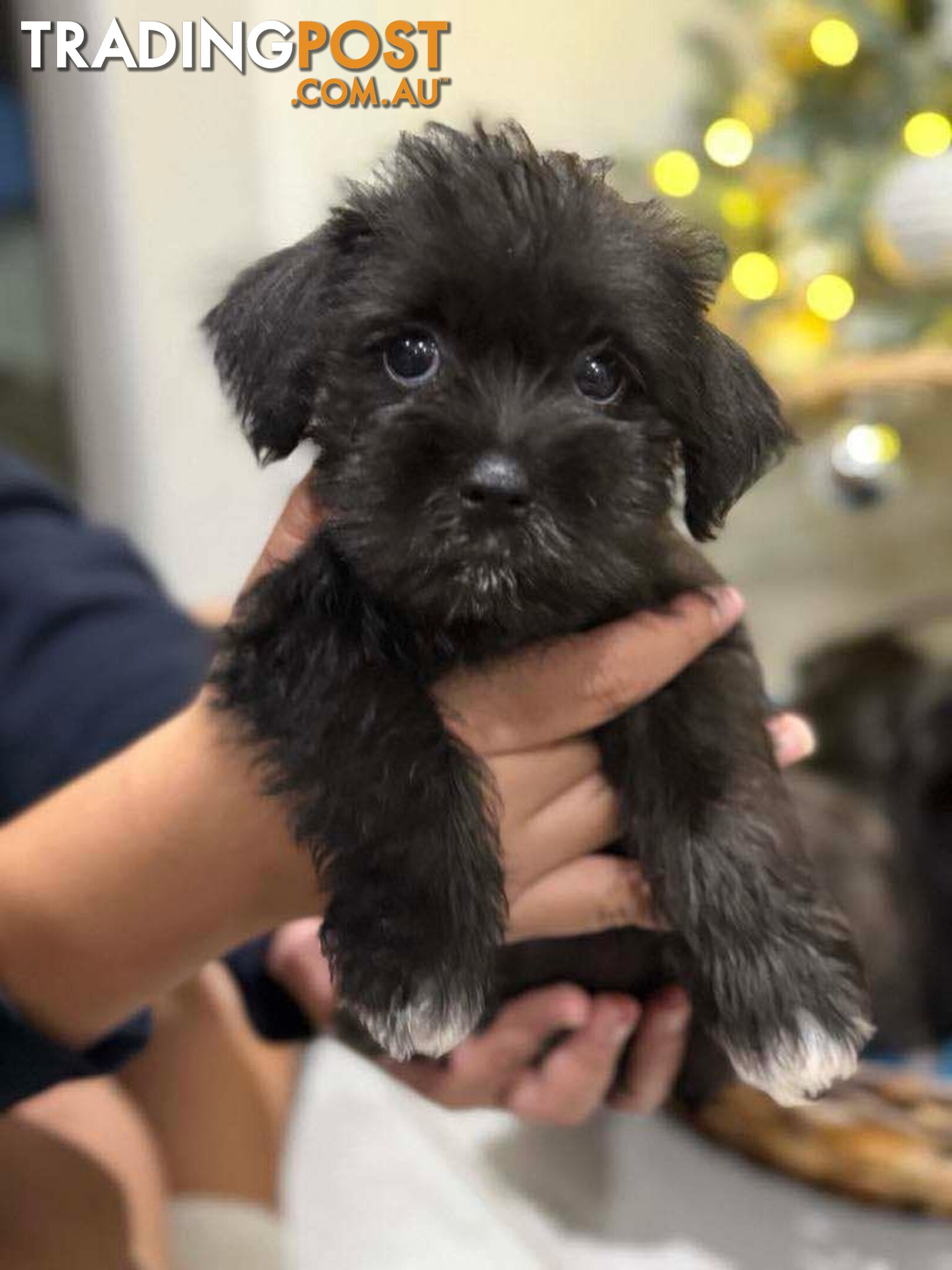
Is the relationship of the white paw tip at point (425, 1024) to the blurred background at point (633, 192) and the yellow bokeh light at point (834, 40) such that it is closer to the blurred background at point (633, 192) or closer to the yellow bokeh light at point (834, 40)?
the blurred background at point (633, 192)

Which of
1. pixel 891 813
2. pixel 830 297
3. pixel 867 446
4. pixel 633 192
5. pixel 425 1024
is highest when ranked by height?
pixel 633 192

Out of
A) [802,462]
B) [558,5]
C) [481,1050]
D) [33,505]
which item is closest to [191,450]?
[33,505]

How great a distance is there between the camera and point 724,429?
106 centimetres

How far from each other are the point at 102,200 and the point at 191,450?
1.89ft

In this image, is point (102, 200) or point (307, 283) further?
point (102, 200)

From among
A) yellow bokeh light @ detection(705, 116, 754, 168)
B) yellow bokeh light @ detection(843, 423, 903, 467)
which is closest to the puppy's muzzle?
yellow bokeh light @ detection(843, 423, 903, 467)

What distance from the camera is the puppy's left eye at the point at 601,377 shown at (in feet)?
3.30

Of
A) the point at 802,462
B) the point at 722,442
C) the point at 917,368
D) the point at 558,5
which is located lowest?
the point at 802,462

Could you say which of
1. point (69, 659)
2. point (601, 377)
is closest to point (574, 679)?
point (601, 377)

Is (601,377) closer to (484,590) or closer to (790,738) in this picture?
(484,590)

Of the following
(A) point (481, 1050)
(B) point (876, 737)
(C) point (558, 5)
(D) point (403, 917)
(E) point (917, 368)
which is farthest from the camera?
(B) point (876, 737)

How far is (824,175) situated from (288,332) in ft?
5.40

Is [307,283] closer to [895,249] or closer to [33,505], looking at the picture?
[33,505]

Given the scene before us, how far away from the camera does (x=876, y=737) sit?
2637mm
